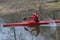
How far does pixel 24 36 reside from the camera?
92.8 inches

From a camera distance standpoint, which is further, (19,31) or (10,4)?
(10,4)

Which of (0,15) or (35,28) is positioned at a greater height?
(35,28)

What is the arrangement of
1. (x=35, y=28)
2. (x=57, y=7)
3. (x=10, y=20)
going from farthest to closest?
(x=57, y=7) < (x=10, y=20) < (x=35, y=28)

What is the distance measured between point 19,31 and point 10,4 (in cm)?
110

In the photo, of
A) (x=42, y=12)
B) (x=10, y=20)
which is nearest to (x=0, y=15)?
(x=10, y=20)

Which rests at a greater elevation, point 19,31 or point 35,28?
point 35,28

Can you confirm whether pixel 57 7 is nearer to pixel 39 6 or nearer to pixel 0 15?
pixel 39 6

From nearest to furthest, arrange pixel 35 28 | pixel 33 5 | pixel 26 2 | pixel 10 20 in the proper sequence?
pixel 35 28 < pixel 10 20 < pixel 33 5 < pixel 26 2

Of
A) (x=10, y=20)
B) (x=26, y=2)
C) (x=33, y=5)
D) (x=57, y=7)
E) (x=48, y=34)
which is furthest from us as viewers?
(x=26, y=2)

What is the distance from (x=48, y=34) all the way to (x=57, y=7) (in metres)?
0.74

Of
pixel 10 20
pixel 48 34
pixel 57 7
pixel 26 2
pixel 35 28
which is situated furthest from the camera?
pixel 26 2

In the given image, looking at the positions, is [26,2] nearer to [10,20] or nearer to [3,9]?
[3,9]

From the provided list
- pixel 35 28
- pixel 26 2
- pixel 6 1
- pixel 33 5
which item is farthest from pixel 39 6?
pixel 35 28

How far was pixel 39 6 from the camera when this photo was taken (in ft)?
10.2
